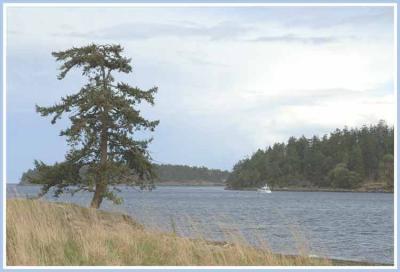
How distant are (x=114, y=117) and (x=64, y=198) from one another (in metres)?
3.99

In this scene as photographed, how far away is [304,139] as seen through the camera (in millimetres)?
154125

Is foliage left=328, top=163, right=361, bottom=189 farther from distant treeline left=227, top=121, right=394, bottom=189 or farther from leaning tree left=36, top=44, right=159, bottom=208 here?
leaning tree left=36, top=44, right=159, bottom=208

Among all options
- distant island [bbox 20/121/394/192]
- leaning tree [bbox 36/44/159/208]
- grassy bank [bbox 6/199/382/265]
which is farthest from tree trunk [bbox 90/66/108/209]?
distant island [bbox 20/121/394/192]

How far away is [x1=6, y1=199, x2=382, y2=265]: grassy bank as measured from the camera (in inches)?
421

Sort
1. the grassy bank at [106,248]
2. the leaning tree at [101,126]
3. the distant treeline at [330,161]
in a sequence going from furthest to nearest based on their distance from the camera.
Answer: the distant treeline at [330,161]
the leaning tree at [101,126]
the grassy bank at [106,248]

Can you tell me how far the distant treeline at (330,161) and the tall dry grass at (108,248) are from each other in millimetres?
109608

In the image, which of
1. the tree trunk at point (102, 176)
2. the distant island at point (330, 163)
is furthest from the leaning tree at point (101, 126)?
the distant island at point (330, 163)

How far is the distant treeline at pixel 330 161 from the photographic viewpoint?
128 meters

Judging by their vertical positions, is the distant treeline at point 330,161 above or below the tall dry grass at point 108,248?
above

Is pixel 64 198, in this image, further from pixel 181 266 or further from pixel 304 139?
pixel 304 139

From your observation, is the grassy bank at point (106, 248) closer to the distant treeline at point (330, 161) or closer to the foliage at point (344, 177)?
the distant treeline at point (330, 161)

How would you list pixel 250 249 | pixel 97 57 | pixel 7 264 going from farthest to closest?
pixel 97 57 → pixel 250 249 → pixel 7 264

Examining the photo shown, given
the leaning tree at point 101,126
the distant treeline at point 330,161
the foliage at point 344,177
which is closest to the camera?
the leaning tree at point 101,126

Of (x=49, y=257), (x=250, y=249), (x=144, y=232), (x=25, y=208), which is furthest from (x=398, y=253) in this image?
(x=25, y=208)
